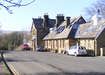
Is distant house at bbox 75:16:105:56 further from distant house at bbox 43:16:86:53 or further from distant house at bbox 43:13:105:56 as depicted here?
distant house at bbox 43:16:86:53

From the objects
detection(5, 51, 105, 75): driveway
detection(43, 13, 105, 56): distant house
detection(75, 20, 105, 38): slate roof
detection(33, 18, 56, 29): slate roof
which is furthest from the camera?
detection(33, 18, 56, 29): slate roof

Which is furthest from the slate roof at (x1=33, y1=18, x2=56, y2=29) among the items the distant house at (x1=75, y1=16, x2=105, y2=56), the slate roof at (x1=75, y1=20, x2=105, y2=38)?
the distant house at (x1=75, y1=16, x2=105, y2=56)

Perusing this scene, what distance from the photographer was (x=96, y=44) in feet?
107

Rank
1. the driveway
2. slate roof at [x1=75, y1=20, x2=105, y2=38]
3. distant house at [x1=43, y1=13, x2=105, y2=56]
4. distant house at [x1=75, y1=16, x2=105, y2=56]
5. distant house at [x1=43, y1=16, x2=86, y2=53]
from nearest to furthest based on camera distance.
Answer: the driveway < distant house at [x1=75, y1=16, x2=105, y2=56] < distant house at [x1=43, y1=13, x2=105, y2=56] < slate roof at [x1=75, y1=20, x2=105, y2=38] < distant house at [x1=43, y1=16, x2=86, y2=53]

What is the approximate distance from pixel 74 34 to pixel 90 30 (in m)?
6.01

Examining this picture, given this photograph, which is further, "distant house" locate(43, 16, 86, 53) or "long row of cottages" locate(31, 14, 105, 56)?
"distant house" locate(43, 16, 86, 53)

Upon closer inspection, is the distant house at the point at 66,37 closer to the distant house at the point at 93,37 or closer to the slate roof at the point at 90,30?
the slate roof at the point at 90,30

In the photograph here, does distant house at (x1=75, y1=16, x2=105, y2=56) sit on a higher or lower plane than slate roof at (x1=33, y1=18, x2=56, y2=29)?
lower

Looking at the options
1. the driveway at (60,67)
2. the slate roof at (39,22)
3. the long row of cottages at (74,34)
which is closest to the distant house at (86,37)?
the long row of cottages at (74,34)

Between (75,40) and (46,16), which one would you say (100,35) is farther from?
(46,16)

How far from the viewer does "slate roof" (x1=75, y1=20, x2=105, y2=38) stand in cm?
3331

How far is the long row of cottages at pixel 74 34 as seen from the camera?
108ft

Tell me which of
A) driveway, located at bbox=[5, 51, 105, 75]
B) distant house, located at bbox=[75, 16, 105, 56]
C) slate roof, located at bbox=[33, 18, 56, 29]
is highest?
slate roof, located at bbox=[33, 18, 56, 29]

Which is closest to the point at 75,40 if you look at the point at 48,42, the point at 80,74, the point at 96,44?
the point at 96,44
